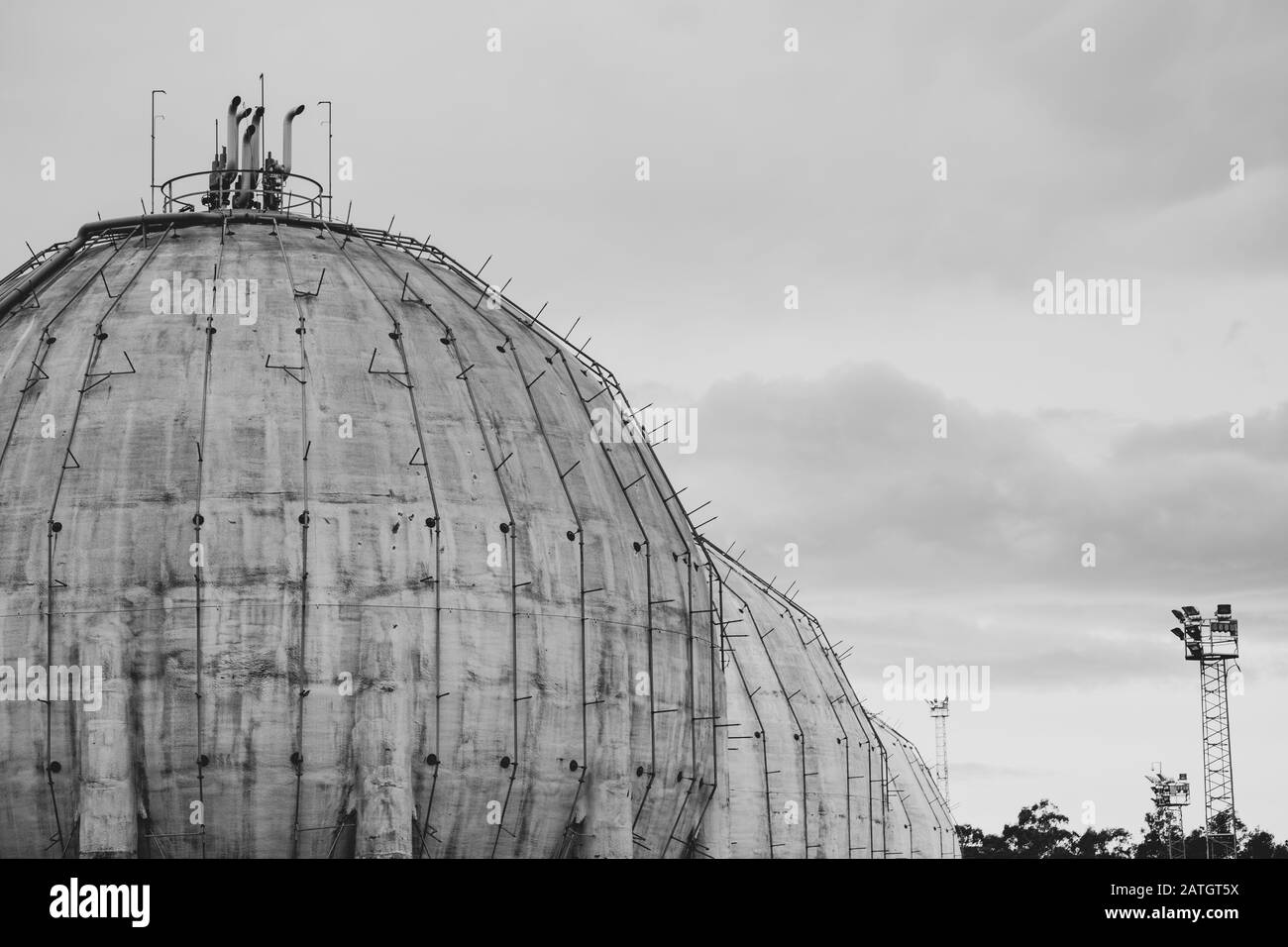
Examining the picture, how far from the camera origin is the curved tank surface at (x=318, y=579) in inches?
1799

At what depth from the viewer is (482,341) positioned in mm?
53594

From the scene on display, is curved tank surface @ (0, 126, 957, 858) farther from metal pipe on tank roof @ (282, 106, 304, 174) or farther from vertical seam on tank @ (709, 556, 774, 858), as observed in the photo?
vertical seam on tank @ (709, 556, 774, 858)

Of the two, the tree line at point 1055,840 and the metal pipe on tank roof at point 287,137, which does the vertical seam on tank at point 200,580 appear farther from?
the tree line at point 1055,840

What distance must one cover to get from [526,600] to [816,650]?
41.3 metres

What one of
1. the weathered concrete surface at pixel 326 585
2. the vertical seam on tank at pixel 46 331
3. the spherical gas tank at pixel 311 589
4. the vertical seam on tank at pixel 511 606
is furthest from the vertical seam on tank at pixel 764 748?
the vertical seam on tank at pixel 46 331

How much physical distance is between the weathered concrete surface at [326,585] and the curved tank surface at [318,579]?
7 centimetres

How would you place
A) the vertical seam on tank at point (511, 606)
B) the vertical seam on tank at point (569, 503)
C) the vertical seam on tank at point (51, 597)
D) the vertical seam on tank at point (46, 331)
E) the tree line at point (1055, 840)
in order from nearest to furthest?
the vertical seam on tank at point (51, 597) < the vertical seam on tank at point (511, 606) < the vertical seam on tank at point (46, 331) < the vertical seam on tank at point (569, 503) < the tree line at point (1055, 840)

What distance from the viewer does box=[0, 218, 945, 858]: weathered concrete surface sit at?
45.7 m

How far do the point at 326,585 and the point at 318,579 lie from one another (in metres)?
0.24

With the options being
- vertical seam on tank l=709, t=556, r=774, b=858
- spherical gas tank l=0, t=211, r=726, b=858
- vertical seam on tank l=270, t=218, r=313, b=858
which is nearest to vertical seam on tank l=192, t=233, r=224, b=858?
spherical gas tank l=0, t=211, r=726, b=858

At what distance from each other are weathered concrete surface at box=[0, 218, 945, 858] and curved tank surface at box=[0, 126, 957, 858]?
69 millimetres

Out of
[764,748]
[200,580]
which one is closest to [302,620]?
[200,580]
